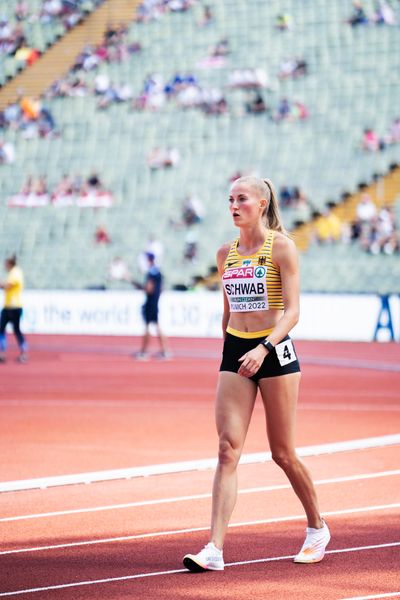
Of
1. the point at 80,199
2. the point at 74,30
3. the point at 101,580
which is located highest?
the point at 74,30

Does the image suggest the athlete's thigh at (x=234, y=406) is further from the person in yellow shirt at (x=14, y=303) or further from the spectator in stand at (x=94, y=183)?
the spectator in stand at (x=94, y=183)

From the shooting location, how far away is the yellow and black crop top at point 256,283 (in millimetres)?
6473

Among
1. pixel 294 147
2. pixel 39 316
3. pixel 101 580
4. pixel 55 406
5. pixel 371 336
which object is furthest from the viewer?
pixel 294 147

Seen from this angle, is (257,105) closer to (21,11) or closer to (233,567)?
(21,11)

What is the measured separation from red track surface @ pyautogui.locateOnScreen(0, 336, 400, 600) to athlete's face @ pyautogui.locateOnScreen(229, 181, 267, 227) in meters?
1.89

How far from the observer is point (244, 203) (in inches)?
257

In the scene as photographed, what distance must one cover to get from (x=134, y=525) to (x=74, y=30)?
35156 millimetres

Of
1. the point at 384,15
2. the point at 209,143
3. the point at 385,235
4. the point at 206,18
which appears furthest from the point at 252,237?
the point at 206,18

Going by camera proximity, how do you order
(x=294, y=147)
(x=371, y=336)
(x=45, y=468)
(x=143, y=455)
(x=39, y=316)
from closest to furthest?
(x=45, y=468)
(x=143, y=455)
(x=371, y=336)
(x=39, y=316)
(x=294, y=147)

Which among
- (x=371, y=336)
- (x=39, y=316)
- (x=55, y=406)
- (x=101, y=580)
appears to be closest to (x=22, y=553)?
(x=101, y=580)

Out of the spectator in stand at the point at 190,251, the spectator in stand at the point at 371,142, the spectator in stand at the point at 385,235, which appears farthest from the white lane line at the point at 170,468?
the spectator in stand at the point at 371,142

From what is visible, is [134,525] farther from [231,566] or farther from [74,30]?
[74,30]

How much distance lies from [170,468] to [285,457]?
3882 millimetres

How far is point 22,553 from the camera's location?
6.89 meters
